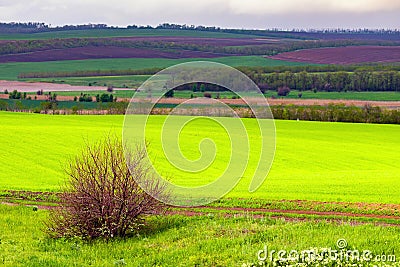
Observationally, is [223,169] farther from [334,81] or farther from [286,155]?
[334,81]

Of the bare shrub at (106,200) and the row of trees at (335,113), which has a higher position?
the row of trees at (335,113)

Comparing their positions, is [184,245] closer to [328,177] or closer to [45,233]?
[45,233]

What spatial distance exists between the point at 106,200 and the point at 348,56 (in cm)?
14761

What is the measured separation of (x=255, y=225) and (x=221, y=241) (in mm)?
2290

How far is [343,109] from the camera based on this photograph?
281 ft

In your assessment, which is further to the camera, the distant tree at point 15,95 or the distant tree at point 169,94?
the distant tree at point 15,95

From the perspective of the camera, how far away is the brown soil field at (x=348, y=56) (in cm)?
15525

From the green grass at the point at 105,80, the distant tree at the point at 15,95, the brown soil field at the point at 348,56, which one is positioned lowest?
the distant tree at the point at 15,95

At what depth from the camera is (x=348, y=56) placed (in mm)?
160875

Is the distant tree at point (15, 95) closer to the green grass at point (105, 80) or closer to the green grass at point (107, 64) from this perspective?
the green grass at point (105, 80)

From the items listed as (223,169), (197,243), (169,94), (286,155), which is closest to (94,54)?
(169,94)

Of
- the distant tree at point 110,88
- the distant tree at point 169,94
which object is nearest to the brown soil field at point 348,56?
the distant tree at point 110,88

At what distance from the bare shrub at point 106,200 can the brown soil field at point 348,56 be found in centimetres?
13819

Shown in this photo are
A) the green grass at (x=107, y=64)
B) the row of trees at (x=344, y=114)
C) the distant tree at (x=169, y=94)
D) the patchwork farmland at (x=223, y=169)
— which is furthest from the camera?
the green grass at (x=107, y=64)
